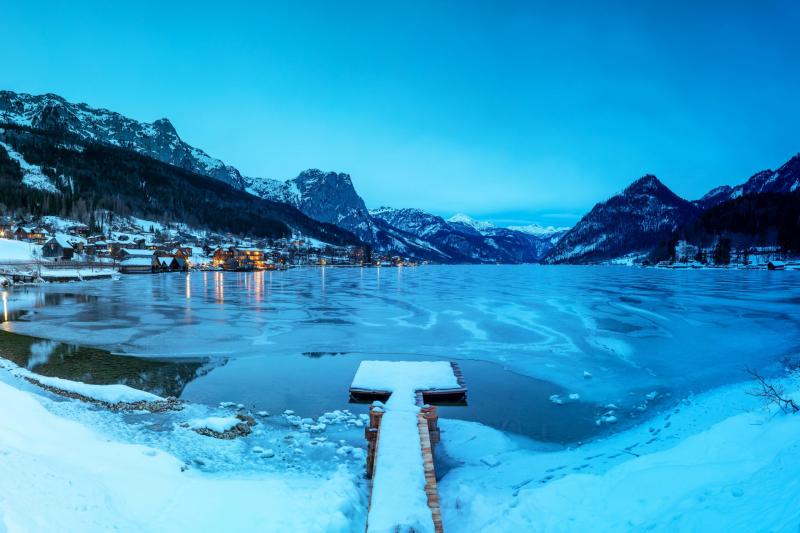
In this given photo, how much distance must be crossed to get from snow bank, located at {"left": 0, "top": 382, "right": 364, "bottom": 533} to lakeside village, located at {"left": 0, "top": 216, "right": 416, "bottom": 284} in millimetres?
75124

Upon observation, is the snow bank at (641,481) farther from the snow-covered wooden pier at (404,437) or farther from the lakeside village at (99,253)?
the lakeside village at (99,253)

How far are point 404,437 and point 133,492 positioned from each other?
Answer: 198 inches

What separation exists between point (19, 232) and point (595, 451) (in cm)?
15910

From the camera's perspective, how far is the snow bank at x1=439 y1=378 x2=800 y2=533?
5980 mm

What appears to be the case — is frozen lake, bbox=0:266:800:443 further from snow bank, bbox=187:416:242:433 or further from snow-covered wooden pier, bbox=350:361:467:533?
snow bank, bbox=187:416:242:433

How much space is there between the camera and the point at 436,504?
7.11m

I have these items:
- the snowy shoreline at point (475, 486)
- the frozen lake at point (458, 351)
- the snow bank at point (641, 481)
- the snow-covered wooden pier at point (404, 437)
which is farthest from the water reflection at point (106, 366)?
the snow bank at point (641, 481)

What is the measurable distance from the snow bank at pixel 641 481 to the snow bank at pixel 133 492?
2.43 metres

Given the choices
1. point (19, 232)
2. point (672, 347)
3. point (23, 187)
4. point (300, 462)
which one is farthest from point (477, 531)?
point (23, 187)

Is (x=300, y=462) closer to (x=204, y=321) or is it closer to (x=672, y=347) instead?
(x=672, y=347)

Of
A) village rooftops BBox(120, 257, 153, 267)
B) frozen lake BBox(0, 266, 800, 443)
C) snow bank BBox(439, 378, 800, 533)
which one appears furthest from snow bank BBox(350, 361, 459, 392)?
village rooftops BBox(120, 257, 153, 267)

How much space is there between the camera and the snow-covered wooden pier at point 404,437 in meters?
6.80

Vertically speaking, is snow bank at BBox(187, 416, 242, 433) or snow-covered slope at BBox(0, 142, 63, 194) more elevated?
snow-covered slope at BBox(0, 142, 63, 194)

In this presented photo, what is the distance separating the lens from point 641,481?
7527 mm
